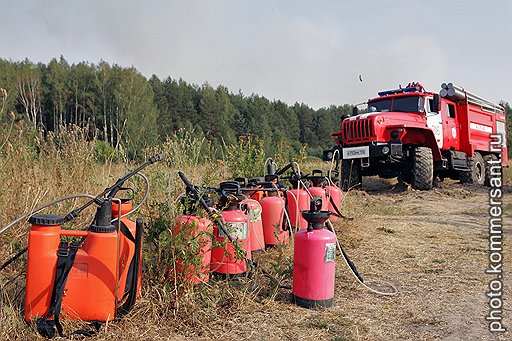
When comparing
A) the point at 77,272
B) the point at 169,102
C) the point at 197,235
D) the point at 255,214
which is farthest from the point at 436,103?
the point at 169,102

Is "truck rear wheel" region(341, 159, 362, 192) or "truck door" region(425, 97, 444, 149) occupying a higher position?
"truck door" region(425, 97, 444, 149)

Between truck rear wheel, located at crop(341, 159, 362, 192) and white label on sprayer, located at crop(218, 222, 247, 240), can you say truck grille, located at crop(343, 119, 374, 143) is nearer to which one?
truck rear wheel, located at crop(341, 159, 362, 192)

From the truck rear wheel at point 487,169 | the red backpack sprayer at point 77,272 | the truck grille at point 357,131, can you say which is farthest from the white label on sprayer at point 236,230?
the truck rear wheel at point 487,169

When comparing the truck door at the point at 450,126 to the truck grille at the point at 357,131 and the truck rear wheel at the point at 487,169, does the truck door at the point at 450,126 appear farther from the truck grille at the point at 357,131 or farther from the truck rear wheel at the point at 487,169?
the truck grille at the point at 357,131

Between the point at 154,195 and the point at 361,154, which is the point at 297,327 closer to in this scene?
the point at 154,195

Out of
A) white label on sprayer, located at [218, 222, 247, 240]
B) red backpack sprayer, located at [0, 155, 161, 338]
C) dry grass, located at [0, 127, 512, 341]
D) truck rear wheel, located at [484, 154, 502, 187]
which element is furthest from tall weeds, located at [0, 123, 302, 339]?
truck rear wheel, located at [484, 154, 502, 187]

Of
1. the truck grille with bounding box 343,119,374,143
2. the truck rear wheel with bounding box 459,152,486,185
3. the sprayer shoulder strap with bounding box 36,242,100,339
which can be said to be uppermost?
the truck grille with bounding box 343,119,374,143

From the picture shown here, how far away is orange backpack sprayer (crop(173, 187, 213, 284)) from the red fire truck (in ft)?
20.3

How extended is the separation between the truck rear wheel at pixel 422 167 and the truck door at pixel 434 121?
0.98 metres

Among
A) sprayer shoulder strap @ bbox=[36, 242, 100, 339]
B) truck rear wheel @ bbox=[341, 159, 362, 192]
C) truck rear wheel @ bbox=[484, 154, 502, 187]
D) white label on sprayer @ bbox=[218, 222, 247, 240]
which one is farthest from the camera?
truck rear wheel @ bbox=[484, 154, 502, 187]

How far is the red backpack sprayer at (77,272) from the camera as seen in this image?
205cm

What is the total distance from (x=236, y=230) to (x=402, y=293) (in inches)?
52.3

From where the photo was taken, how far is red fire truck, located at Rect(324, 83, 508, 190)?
9.08 m

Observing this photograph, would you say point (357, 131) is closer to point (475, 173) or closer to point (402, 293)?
point (475, 173)
